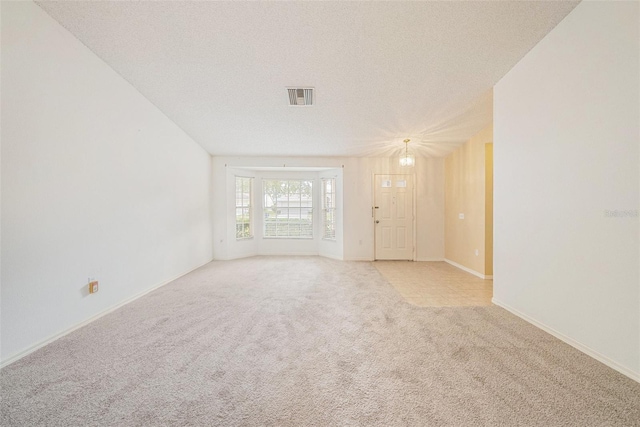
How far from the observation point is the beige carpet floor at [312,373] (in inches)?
52.7

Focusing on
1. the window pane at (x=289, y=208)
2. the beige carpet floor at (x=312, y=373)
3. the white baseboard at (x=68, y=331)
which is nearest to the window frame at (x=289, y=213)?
the window pane at (x=289, y=208)

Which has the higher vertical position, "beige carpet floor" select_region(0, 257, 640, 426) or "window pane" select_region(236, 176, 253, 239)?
"window pane" select_region(236, 176, 253, 239)

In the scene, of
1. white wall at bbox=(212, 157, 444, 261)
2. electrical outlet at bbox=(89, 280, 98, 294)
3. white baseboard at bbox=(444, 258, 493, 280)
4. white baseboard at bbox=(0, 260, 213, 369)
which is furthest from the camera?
white wall at bbox=(212, 157, 444, 261)

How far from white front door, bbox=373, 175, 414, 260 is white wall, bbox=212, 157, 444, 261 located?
0.51ft

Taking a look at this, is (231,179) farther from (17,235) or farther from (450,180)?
(450,180)

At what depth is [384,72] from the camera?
110 inches

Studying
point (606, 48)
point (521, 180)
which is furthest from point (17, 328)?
point (606, 48)

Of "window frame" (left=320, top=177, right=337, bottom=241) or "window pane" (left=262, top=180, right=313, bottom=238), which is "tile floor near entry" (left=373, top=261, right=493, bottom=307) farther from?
"window pane" (left=262, top=180, right=313, bottom=238)

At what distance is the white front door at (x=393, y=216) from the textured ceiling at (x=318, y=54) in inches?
69.3

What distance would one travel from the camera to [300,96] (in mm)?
3250

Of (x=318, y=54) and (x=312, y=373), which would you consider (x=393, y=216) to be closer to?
(x=318, y=54)

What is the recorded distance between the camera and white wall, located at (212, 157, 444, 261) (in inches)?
217

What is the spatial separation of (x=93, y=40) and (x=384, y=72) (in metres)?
3.02

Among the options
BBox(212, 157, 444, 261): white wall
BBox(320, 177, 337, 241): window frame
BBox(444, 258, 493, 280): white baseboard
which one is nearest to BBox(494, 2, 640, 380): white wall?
BBox(444, 258, 493, 280): white baseboard
